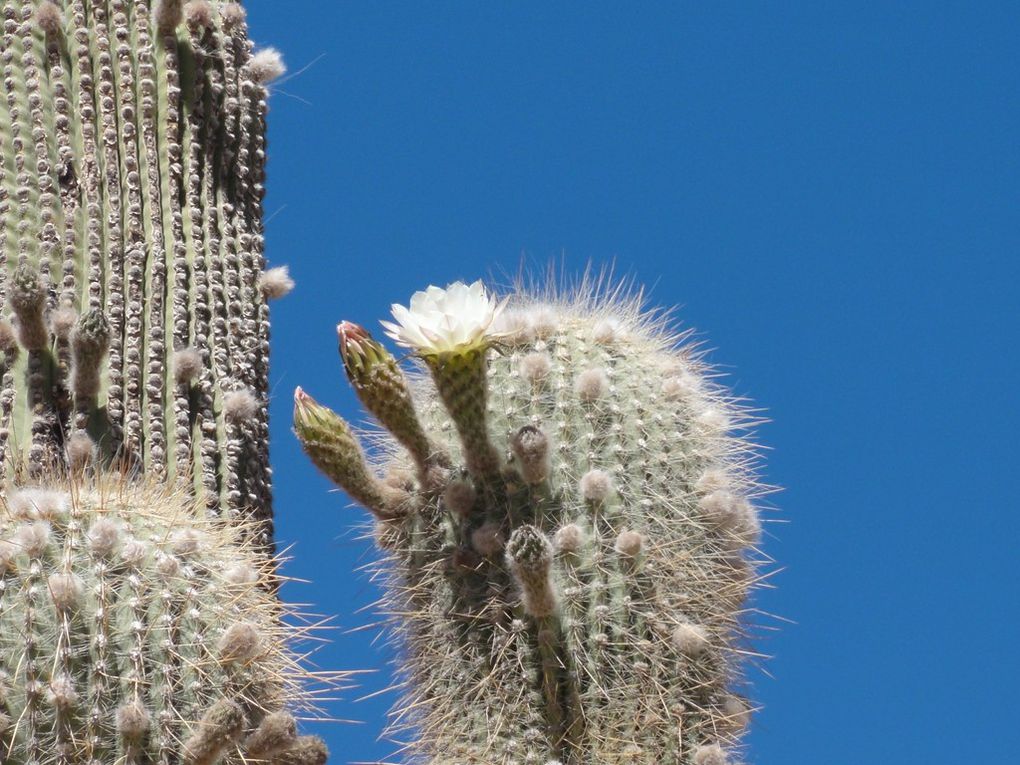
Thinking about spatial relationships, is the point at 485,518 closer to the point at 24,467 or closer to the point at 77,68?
the point at 24,467

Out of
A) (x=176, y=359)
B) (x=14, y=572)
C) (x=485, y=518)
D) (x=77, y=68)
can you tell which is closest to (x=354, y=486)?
(x=485, y=518)

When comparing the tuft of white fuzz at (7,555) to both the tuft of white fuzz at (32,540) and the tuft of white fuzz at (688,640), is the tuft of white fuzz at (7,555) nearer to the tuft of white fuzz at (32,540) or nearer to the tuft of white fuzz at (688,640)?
the tuft of white fuzz at (32,540)

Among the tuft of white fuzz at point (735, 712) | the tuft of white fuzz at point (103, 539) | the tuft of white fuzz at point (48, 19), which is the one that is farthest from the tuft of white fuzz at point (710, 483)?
the tuft of white fuzz at point (48, 19)

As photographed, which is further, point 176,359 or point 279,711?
point 176,359

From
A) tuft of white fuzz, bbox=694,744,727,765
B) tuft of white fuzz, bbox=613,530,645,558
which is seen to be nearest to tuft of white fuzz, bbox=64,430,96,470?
tuft of white fuzz, bbox=613,530,645,558

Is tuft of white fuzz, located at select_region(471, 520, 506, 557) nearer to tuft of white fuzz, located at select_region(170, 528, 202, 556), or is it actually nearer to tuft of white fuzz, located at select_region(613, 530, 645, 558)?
tuft of white fuzz, located at select_region(613, 530, 645, 558)

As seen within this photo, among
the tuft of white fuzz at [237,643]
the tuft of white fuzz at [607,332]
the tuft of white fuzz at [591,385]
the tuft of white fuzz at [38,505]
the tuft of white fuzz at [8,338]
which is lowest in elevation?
the tuft of white fuzz at [237,643]

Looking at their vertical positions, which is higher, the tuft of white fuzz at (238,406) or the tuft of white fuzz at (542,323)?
the tuft of white fuzz at (542,323)
